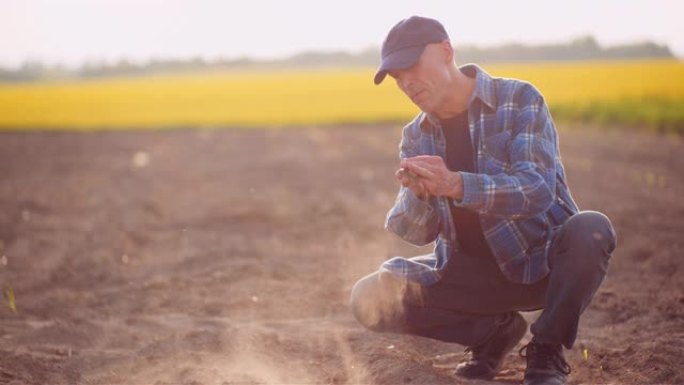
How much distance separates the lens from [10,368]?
4.35 m

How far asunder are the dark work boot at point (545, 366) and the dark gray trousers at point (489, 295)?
65 millimetres

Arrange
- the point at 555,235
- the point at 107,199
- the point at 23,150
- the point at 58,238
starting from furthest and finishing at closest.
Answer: the point at 23,150 → the point at 107,199 → the point at 58,238 → the point at 555,235

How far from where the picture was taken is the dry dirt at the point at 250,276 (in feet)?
14.2

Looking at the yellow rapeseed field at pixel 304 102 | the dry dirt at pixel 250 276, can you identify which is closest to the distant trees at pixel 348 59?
the yellow rapeseed field at pixel 304 102

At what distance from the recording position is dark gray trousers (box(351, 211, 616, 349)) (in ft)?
11.7

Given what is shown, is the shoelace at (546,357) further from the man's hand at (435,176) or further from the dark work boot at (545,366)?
the man's hand at (435,176)

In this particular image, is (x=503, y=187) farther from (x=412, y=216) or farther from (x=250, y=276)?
(x=250, y=276)

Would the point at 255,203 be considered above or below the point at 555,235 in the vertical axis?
below

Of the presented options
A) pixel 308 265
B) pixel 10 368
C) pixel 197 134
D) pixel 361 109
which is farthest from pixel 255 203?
pixel 361 109

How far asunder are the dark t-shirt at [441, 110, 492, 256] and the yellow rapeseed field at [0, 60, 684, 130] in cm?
1646

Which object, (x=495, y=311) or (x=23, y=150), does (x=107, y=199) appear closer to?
(x=495, y=311)

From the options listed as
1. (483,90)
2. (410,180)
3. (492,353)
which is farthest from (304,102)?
(410,180)

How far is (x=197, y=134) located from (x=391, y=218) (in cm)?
2040

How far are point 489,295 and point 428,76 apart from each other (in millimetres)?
940
